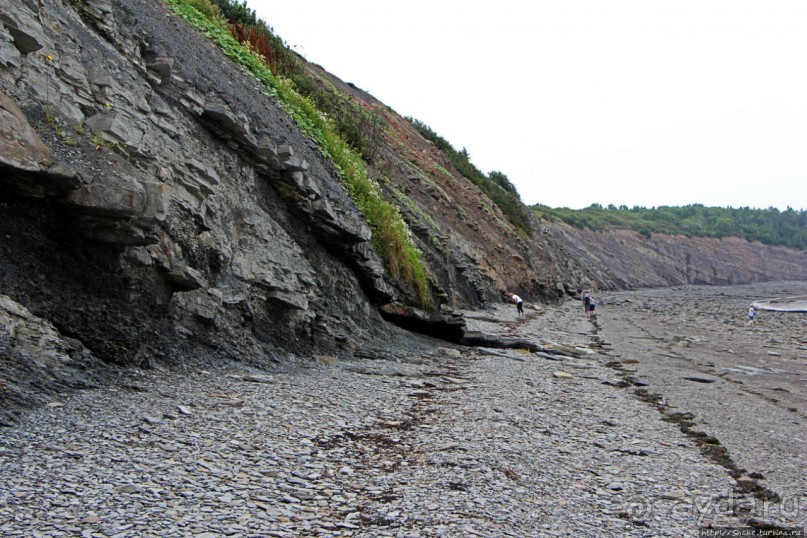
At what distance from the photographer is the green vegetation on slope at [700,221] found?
12168 centimetres

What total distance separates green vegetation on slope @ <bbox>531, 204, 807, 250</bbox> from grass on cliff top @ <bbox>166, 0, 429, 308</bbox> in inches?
3447

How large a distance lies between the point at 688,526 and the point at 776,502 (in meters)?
1.59

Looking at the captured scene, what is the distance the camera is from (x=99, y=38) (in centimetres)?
1006

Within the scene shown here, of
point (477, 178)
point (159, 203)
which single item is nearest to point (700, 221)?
point (477, 178)

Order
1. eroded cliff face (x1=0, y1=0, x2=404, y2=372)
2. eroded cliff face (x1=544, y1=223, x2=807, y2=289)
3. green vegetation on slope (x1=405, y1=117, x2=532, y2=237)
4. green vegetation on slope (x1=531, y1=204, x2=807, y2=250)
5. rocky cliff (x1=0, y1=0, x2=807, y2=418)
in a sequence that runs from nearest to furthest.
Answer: rocky cliff (x1=0, y1=0, x2=807, y2=418) → eroded cliff face (x1=0, y1=0, x2=404, y2=372) → green vegetation on slope (x1=405, y1=117, x2=532, y2=237) → eroded cliff face (x1=544, y1=223, x2=807, y2=289) → green vegetation on slope (x1=531, y1=204, x2=807, y2=250)

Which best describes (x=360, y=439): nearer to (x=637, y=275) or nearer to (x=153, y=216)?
(x=153, y=216)

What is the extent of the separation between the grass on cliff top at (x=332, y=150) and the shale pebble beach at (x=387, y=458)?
504 cm

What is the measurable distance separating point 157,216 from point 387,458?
15.5ft

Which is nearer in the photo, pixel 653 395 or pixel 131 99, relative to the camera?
pixel 131 99

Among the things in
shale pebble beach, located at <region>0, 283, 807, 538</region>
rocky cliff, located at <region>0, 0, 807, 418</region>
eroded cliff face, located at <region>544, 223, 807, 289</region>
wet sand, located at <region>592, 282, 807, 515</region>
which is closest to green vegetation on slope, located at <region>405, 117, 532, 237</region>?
wet sand, located at <region>592, 282, 807, 515</region>

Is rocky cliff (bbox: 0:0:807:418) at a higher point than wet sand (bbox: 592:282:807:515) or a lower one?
higher

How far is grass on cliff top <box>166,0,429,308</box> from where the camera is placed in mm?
16078

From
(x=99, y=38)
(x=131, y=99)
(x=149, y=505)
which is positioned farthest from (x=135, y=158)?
(x=149, y=505)

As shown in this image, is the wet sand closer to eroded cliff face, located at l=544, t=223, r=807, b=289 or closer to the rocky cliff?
the rocky cliff
